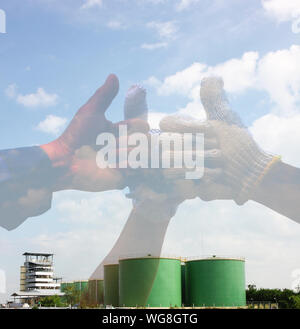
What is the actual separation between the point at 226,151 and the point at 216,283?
12543 mm

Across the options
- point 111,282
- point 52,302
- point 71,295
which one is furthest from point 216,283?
point 71,295

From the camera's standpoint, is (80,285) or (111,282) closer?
(111,282)

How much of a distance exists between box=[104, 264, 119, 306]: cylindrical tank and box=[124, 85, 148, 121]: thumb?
53.4 ft

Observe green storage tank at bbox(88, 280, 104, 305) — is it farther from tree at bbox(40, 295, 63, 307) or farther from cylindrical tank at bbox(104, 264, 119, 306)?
cylindrical tank at bbox(104, 264, 119, 306)

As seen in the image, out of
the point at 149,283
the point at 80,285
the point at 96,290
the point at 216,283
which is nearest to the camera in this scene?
the point at 149,283

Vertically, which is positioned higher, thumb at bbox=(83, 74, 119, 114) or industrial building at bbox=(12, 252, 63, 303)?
thumb at bbox=(83, 74, 119, 114)

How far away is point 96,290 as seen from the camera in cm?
6125

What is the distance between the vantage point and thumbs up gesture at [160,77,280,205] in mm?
47594

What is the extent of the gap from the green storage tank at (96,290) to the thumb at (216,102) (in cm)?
2541

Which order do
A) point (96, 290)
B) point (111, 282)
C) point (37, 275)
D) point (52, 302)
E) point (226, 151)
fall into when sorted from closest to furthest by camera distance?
point (226, 151), point (111, 282), point (96, 290), point (52, 302), point (37, 275)

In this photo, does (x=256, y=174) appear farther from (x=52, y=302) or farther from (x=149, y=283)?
(x=52, y=302)

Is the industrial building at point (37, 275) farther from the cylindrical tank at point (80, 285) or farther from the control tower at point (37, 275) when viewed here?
the cylindrical tank at point (80, 285)

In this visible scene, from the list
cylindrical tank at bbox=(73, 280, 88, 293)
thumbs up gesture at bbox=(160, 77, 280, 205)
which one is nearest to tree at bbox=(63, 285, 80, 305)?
cylindrical tank at bbox=(73, 280, 88, 293)
